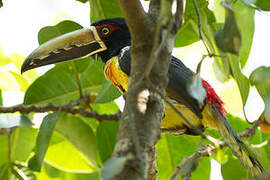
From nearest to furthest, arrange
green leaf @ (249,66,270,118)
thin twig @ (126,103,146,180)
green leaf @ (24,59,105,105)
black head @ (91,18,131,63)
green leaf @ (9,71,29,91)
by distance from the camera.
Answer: thin twig @ (126,103,146,180)
green leaf @ (249,66,270,118)
green leaf @ (24,59,105,105)
green leaf @ (9,71,29,91)
black head @ (91,18,131,63)

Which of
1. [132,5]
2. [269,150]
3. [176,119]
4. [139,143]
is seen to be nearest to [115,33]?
[176,119]

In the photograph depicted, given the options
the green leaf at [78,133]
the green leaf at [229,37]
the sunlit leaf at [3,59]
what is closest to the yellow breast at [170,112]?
the green leaf at [78,133]

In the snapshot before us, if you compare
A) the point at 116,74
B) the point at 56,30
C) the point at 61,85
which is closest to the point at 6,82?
the point at 61,85

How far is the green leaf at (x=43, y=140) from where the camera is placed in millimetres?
2412

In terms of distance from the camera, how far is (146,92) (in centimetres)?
136

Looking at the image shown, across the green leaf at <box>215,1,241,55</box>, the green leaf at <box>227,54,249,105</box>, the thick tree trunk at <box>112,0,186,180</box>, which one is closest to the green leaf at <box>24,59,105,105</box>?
the green leaf at <box>227,54,249,105</box>

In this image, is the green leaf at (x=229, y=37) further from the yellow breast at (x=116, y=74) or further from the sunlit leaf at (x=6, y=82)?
the sunlit leaf at (x=6, y=82)

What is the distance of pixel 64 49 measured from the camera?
9.45 ft

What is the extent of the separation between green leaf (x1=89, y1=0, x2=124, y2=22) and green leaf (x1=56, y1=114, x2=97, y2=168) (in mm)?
638

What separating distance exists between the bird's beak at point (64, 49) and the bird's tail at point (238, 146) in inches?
37.8

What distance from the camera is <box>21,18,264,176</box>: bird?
2680mm

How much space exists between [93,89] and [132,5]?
156 cm

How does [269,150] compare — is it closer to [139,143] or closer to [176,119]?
[176,119]

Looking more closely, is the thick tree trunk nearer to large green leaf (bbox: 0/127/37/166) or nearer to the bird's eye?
large green leaf (bbox: 0/127/37/166)
